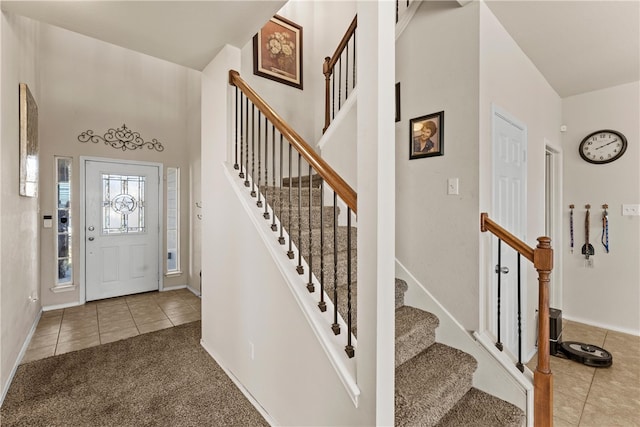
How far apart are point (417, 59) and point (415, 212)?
3.96 feet

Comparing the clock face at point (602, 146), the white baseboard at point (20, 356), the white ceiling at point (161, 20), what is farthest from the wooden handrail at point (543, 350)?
the white baseboard at point (20, 356)

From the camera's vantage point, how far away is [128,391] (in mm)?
2043

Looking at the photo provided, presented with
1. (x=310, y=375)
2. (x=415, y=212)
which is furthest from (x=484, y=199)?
(x=310, y=375)

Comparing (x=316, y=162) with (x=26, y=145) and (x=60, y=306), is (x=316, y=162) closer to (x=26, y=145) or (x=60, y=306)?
(x=26, y=145)

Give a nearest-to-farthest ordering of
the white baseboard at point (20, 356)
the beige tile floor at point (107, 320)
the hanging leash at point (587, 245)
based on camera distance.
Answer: the white baseboard at point (20, 356), the beige tile floor at point (107, 320), the hanging leash at point (587, 245)

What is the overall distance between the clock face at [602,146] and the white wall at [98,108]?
518 centimetres

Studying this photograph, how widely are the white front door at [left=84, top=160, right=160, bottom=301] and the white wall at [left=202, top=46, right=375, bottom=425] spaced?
8.06ft

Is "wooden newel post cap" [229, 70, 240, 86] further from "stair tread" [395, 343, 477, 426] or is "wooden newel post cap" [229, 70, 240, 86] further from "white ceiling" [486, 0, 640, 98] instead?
"stair tread" [395, 343, 477, 426]

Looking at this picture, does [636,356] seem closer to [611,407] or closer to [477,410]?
[611,407]

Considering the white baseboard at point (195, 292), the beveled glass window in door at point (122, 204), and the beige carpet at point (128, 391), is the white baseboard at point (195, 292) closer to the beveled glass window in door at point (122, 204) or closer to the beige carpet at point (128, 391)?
the beveled glass window in door at point (122, 204)

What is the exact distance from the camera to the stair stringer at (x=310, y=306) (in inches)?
50.5

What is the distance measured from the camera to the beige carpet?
179 cm

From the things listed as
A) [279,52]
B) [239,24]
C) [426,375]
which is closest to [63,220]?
[279,52]

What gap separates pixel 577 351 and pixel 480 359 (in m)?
1.41
